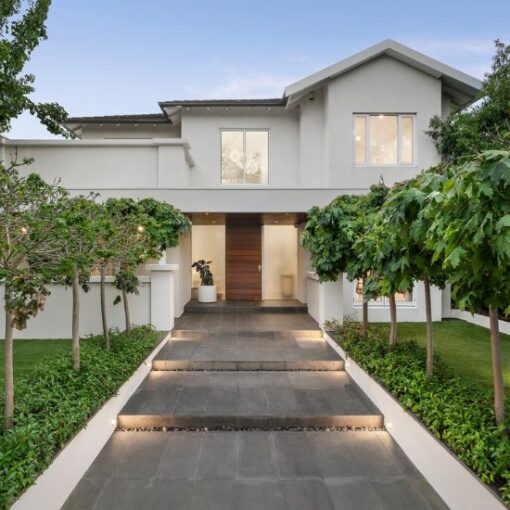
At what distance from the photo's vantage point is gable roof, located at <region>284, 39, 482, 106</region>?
1092 cm

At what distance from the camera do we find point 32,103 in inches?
486

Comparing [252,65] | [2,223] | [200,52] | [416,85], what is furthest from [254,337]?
[252,65]

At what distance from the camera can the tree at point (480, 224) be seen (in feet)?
8.10

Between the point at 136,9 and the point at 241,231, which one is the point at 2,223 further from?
the point at 136,9

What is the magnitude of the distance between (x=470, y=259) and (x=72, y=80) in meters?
43.4

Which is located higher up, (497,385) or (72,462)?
(497,385)

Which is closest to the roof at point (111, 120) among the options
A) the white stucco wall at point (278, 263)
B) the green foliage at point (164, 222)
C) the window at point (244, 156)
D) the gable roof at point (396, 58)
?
the window at point (244, 156)

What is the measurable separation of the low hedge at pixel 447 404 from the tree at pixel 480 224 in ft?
3.93

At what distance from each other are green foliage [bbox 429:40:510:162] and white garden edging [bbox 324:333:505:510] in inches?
329

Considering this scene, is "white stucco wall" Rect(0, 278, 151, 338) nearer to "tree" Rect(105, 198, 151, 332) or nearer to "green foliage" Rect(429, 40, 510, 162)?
"tree" Rect(105, 198, 151, 332)

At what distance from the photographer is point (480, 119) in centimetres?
1103

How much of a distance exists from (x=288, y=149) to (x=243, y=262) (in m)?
4.39

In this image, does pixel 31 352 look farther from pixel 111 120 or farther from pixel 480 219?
pixel 111 120

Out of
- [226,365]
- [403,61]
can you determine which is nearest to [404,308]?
[226,365]
